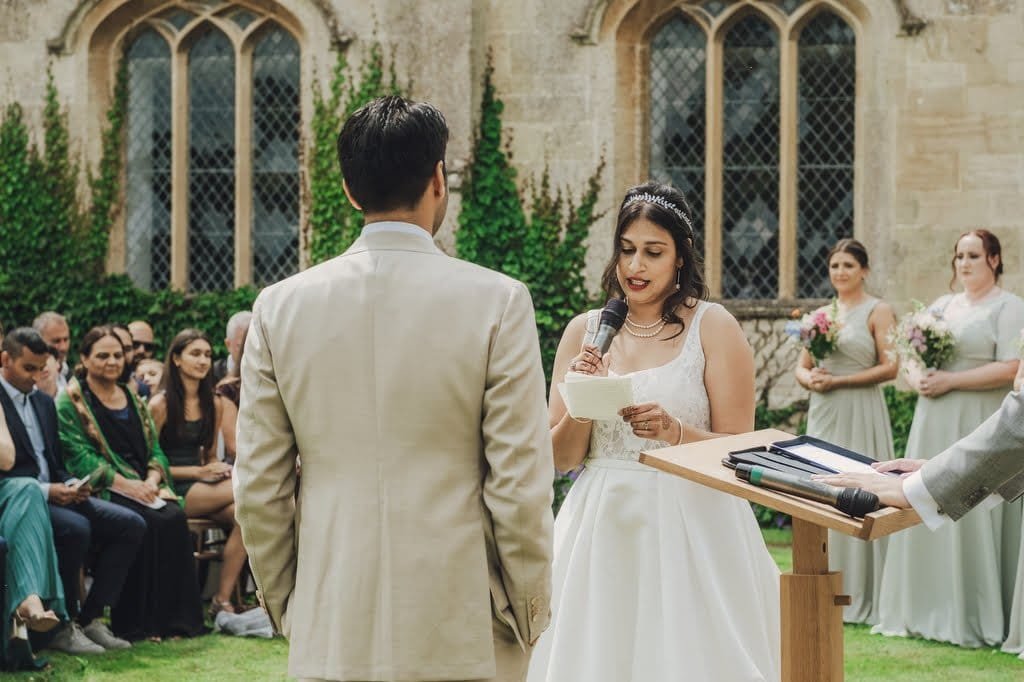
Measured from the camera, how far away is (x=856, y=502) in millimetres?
3234

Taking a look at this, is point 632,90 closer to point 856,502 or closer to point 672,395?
point 672,395

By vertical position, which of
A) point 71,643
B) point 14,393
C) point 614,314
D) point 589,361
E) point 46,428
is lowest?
point 71,643

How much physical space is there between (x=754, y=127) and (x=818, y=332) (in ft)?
17.4

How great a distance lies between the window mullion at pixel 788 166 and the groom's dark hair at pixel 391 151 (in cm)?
1054

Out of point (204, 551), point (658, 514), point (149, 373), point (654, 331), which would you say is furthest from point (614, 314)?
point (149, 373)

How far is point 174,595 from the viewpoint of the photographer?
8.07 meters

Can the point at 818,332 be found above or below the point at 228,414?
above

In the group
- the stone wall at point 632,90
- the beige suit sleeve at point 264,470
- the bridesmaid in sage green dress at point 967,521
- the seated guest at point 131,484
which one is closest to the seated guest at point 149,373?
the seated guest at point 131,484

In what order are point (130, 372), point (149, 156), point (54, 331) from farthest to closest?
point (149, 156), point (130, 372), point (54, 331)

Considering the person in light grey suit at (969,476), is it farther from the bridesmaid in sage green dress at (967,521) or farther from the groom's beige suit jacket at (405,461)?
the bridesmaid in sage green dress at (967,521)

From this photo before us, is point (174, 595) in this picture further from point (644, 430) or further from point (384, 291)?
point (384, 291)

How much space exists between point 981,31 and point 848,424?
528 cm

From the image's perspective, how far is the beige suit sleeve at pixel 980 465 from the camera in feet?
10.5

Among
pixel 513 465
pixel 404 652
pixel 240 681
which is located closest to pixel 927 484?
pixel 513 465
